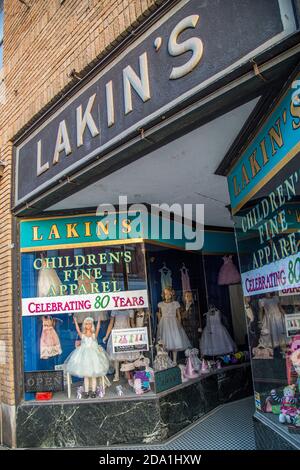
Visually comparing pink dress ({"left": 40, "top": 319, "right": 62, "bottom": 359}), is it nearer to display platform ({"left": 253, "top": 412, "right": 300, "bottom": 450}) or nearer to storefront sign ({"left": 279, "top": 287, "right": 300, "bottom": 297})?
display platform ({"left": 253, "top": 412, "right": 300, "bottom": 450})

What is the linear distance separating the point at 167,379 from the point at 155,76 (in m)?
3.95

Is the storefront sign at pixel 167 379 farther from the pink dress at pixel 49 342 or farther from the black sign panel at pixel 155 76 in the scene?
the black sign panel at pixel 155 76

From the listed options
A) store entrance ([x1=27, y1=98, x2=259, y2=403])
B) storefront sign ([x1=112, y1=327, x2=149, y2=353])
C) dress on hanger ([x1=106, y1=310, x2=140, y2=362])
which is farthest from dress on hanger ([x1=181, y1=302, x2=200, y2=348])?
dress on hanger ([x1=106, y1=310, x2=140, y2=362])

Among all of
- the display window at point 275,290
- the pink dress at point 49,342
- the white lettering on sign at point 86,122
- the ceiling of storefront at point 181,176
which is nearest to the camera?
the display window at point 275,290

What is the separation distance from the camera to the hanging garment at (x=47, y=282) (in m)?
5.31

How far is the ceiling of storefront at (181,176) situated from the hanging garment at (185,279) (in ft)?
3.60

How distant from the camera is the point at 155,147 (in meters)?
3.66

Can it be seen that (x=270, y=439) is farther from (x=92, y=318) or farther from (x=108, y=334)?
(x=92, y=318)

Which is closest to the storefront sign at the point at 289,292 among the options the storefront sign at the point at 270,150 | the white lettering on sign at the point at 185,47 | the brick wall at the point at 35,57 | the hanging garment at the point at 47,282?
the storefront sign at the point at 270,150

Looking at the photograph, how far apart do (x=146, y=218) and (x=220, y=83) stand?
2952mm

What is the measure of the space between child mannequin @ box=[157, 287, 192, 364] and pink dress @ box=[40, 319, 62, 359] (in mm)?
1520

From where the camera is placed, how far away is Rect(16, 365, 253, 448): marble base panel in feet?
15.2
